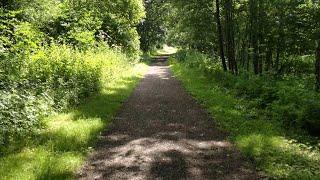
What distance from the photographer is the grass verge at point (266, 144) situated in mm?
7066

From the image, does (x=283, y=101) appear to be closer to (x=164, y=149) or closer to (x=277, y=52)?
(x=164, y=149)

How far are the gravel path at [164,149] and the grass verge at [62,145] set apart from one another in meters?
0.30

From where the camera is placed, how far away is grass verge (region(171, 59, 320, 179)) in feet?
23.2

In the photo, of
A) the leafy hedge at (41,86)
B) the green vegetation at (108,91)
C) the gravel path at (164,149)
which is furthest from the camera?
the leafy hedge at (41,86)

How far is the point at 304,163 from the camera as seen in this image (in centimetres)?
743

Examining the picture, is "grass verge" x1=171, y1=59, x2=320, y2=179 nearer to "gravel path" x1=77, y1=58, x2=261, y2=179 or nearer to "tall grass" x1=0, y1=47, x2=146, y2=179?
"gravel path" x1=77, y1=58, x2=261, y2=179

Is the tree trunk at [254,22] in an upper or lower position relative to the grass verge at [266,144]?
upper

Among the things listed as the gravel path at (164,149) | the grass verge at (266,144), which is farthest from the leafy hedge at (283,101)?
the gravel path at (164,149)

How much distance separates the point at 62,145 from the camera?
28.1 ft

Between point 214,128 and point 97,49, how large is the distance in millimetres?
12799

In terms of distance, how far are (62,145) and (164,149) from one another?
2286mm

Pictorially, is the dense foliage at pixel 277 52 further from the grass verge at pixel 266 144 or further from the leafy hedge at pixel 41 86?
the leafy hedge at pixel 41 86

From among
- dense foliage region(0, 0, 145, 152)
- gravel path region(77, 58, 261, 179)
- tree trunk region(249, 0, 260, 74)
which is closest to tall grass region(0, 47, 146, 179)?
dense foliage region(0, 0, 145, 152)

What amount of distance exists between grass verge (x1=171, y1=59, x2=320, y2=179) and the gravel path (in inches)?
11.6
